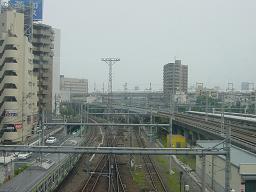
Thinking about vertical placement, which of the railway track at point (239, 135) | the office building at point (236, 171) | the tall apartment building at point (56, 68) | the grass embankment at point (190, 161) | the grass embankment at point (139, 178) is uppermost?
the tall apartment building at point (56, 68)

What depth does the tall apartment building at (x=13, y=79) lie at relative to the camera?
97.1 feet

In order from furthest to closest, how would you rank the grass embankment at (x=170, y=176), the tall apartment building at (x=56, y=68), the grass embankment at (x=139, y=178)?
the tall apartment building at (x=56, y=68) → the grass embankment at (x=139, y=178) → the grass embankment at (x=170, y=176)

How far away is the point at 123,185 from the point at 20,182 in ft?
18.0

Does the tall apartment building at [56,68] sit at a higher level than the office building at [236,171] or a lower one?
higher

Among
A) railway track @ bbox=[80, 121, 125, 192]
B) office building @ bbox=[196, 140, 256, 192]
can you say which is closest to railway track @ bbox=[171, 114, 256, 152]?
office building @ bbox=[196, 140, 256, 192]

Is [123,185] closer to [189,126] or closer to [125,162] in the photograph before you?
[125,162]

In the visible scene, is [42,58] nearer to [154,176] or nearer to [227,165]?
[154,176]

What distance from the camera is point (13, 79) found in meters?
29.7

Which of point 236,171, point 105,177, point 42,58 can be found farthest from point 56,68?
point 236,171

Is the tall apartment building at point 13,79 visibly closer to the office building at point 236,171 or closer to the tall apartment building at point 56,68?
the office building at point 236,171

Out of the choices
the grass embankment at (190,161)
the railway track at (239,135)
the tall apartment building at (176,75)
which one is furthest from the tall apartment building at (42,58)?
the tall apartment building at (176,75)

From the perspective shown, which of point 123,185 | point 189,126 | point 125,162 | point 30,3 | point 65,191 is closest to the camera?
point 65,191

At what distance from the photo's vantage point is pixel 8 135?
29.5 m

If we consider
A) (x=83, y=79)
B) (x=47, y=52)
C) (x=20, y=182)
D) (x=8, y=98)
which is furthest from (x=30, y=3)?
(x=83, y=79)
